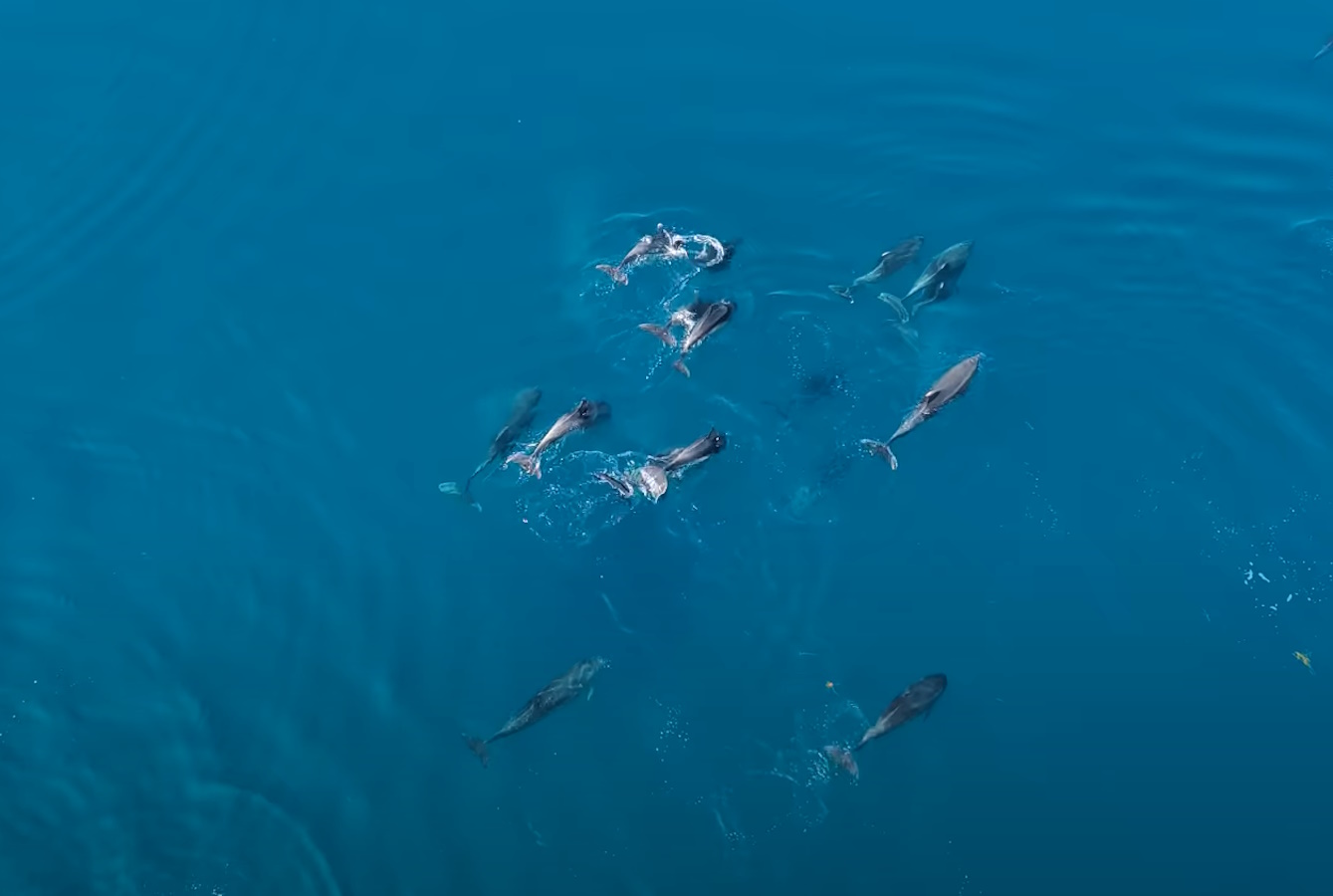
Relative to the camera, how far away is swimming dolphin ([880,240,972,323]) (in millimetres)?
12000

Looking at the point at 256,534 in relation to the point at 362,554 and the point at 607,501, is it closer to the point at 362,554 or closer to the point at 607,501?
the point at 362,554

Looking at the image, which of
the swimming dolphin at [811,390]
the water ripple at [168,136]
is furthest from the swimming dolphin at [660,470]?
the water ripple at [168,136]

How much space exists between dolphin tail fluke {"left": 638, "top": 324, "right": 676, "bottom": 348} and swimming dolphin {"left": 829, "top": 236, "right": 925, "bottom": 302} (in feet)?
6.52

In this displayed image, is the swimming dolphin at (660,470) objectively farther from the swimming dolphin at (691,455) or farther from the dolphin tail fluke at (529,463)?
the dolphin tail fluke at (529,463)

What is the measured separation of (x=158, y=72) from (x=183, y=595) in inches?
301

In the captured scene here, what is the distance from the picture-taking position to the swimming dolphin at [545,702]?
33.7 ft

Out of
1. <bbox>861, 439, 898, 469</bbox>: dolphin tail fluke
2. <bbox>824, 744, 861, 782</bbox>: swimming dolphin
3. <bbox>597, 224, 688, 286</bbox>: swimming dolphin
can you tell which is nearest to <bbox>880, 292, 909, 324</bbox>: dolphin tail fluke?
<bbox>861, 439, 898, 469</bbox>: dolphin tail fluke

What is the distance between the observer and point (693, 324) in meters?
11.7

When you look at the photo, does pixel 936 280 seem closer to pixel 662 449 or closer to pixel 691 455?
pixel 691 455

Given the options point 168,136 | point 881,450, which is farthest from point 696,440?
point 168,136

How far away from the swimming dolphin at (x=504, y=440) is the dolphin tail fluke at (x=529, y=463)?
159 millimetres


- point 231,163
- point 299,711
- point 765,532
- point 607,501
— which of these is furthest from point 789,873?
point 231,163

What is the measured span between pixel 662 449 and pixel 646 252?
2.42 m

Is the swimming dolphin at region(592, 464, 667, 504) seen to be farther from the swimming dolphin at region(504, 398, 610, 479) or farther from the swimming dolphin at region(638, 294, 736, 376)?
the swimming dolphin at region(638, 294, 736, 376)
